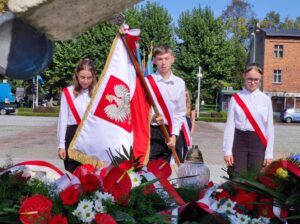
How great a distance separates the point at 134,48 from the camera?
436cm

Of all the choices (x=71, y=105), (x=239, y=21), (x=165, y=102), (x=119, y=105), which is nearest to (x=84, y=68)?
(x=71, y=105)

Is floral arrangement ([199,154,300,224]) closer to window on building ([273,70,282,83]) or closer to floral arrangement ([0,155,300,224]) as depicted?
floral arrangement ([0,155,300,224])

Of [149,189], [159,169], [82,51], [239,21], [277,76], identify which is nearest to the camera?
[149,189]

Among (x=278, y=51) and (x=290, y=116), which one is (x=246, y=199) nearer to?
(x=290, y=116)

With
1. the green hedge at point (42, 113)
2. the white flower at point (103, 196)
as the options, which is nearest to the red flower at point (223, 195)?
the white flower at point (103, 196)

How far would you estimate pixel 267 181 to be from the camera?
2.30 m

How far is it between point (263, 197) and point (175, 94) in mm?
2864

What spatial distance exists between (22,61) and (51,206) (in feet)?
2.06

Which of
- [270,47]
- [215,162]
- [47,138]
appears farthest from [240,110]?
[270,47]

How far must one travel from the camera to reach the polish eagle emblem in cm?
408

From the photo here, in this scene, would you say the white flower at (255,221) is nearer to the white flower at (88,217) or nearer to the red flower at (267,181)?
the red flower at (267,181)

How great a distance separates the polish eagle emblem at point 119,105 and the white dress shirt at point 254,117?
3.82ft

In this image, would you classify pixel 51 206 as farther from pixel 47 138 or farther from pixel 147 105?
pixel 47 138

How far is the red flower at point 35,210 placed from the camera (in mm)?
1926
